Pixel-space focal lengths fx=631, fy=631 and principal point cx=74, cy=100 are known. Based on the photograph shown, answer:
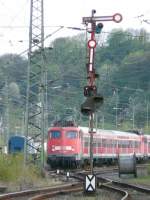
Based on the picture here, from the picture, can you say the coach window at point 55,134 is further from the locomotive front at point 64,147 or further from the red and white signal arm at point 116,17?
the red and white signal arm at point 116,17

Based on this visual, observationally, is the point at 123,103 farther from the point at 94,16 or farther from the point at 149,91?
the point at 94,16

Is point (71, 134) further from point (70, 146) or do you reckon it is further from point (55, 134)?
point (55, 134)

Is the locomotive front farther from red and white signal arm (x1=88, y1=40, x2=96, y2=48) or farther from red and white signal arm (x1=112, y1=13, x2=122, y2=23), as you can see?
red and white signal arm (x1=88, y1=40, x2=96, y2=48)

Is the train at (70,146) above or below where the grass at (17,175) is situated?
above

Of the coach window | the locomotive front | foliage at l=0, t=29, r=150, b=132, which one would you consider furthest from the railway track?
foliage at l=0, t=29, r=150, b=132

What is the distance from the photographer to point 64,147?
44.9 meters

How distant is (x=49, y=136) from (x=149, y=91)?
137 ft

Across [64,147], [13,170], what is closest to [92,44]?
[13,170]

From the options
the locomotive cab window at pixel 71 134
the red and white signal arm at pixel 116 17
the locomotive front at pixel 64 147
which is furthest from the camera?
the locomotive cab window at pixel 71 134

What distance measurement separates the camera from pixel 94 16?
66.5 ft

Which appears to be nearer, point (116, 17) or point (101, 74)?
point (116, 17)

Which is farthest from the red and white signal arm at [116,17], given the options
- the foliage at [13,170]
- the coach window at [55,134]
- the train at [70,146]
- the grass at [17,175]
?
the coach window at [55,134]

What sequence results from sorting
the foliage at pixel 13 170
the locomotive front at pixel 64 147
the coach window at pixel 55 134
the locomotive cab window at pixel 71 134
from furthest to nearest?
the coach window at pixel 55 134 → the locomotive cab window at pixel 71 134 → the locomotive front at pixel 64 147 → the foliage at pixel 13 170

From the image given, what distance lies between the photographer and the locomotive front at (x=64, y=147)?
44.3 metres
